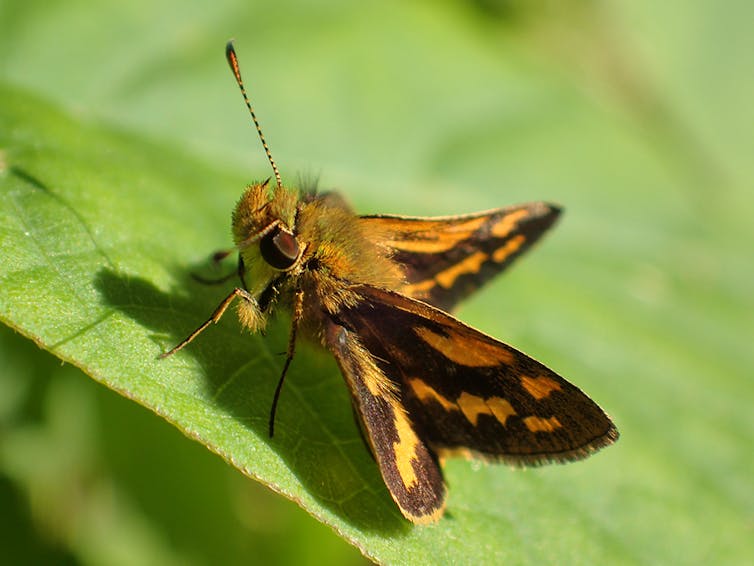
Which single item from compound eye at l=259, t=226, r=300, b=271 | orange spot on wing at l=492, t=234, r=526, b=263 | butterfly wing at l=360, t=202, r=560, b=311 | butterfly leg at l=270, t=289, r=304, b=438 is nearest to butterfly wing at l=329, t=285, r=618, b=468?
butterfly leg at l=270, t=289, r=304, b=438

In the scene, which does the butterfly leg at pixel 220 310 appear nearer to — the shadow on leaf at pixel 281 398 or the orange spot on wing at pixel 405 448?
the shadow on leaf at pixel 281 398

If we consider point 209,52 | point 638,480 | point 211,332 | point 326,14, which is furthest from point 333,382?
point 326,14

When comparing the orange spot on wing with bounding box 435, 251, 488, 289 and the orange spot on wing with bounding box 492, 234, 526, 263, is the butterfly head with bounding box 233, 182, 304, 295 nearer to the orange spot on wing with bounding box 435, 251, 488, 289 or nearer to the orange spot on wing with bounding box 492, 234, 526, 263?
the orange spot on wing with bounding box 435, 251, 488, 289

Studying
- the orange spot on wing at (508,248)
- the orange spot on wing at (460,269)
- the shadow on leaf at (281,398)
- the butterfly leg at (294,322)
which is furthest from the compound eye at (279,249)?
the orange spot on wing at (508,248)

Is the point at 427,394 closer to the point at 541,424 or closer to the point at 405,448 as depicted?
the point at 405,448

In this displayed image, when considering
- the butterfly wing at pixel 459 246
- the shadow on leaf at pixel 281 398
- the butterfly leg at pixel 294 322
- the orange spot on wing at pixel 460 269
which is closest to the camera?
the shadow on leaf at pixel 281 398

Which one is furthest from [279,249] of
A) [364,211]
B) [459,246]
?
[364,211]
